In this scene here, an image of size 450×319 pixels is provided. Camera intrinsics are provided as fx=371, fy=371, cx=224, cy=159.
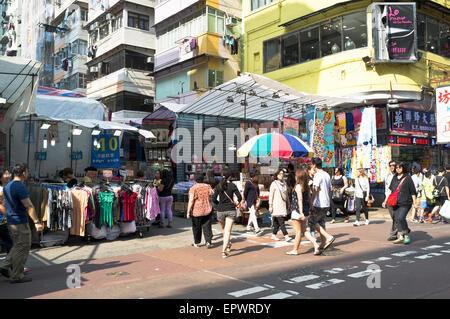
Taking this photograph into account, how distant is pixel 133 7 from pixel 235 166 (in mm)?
16583

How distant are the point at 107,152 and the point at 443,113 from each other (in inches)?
543

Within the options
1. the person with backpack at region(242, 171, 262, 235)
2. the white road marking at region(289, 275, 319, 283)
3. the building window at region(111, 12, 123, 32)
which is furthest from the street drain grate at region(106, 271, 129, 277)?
the building window at region(111, 12, 123, 32)

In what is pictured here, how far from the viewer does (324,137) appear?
15242 millimetres

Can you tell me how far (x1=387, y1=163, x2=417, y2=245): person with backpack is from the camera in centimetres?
→ 894

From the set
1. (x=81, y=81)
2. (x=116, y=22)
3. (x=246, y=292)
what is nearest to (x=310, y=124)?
(x=246, y=292)

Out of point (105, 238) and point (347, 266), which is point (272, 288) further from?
point (105, 238)

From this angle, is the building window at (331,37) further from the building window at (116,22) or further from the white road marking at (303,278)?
the building window at (116,22)

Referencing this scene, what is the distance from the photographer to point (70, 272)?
6.77 meters

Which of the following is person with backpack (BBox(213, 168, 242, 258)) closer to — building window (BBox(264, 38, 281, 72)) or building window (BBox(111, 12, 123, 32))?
building window (BBox(264, 38, 281, 72))

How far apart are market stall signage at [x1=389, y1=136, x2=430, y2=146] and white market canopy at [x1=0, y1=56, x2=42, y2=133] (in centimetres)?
1422

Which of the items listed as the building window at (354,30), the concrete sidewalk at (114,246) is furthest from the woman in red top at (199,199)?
the building window at (354,30)

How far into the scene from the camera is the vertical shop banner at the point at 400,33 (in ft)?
53.2

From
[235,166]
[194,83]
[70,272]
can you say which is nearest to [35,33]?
[194,83]

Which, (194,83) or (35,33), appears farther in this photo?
(35,33)
